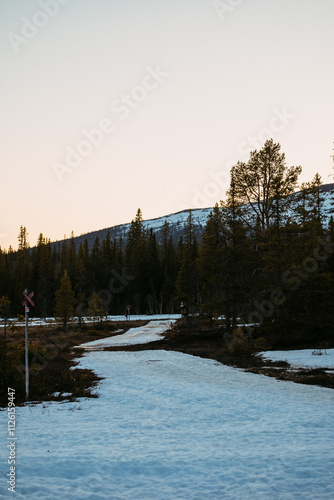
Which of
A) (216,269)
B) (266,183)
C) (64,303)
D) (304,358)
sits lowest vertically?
(304,358)

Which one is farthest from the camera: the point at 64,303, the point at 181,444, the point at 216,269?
the point at 64,303

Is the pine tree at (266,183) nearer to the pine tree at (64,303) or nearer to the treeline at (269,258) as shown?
the treeline at (269,258)

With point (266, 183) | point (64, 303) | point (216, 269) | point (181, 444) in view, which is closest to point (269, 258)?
point (216, 269)

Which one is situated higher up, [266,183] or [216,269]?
[266,183]

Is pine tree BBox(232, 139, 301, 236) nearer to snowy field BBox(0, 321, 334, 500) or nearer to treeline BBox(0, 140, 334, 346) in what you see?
treeline BBox(0, 140, 334, 346)

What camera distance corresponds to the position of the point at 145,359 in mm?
22266

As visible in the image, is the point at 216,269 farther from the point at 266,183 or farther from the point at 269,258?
the point at 266,183

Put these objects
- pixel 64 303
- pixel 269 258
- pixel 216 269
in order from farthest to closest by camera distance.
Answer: pixel 64 303
pixel 216 269
pixel 269 258

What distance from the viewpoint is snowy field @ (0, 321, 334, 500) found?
5.66 metres

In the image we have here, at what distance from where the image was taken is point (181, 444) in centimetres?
775

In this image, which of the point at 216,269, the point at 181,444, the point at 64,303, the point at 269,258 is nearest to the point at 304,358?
the point at 269,258

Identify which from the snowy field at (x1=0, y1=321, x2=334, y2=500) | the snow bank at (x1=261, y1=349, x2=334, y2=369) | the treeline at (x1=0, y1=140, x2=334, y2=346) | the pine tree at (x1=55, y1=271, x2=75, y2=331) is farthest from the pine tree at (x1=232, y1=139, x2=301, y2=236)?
the pine tree at (x1=55, y1=271, x2=75, y2=331)

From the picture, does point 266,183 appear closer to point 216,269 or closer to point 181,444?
point 216,269

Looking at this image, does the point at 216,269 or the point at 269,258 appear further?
the point at 216,269
